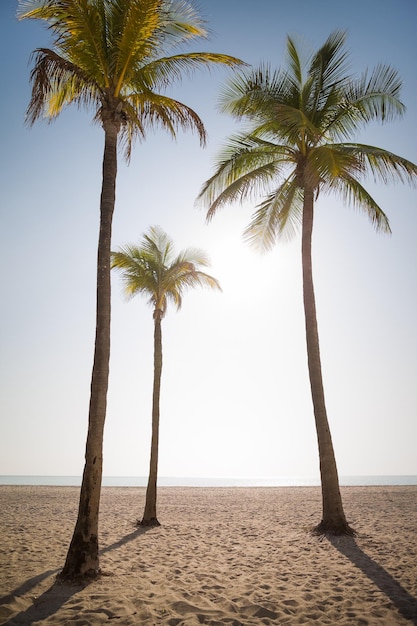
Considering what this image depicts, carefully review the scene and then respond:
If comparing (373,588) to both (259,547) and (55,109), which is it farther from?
(55,109)

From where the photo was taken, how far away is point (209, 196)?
45.5ft

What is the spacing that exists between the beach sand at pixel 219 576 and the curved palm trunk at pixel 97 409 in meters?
0.43

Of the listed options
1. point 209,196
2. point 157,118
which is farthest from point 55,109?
point 209,196

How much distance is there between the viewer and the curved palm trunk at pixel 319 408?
414 inches

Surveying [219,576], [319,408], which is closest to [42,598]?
[219,576]

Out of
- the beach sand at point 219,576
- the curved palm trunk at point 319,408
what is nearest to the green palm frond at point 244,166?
the curved palm trunk at point 319,408

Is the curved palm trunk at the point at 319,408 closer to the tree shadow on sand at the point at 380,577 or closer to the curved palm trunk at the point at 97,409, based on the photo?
the tree shadow on sand at the point at 380,577

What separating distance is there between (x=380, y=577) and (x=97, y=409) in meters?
5.54

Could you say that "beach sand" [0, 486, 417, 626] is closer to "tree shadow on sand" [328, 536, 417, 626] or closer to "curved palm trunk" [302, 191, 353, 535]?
Answer: "tree shadow on sand" [328, 536, 417, 626]

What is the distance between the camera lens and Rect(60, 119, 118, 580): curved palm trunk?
659 cm

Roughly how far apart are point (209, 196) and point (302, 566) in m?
10.9

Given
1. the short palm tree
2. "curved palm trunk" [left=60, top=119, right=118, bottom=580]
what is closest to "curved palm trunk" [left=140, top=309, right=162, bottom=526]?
the short palm tree

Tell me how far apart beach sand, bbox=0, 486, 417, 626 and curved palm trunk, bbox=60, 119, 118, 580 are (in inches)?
16.9

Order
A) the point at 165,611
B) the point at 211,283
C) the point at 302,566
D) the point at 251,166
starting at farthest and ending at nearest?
the point at 211,283 < the point at 251,166 < the point at 302,566 < the point at 165,611
